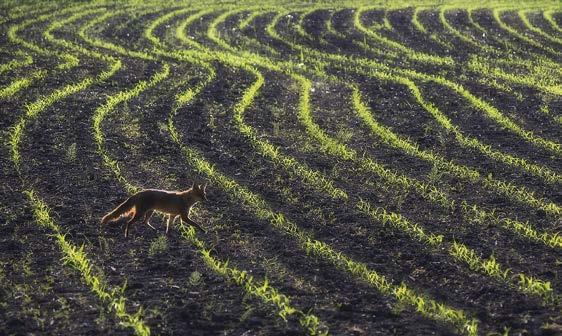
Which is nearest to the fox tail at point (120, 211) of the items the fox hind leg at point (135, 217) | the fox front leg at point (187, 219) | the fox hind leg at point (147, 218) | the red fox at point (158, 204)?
the red fox at point (158, 204)

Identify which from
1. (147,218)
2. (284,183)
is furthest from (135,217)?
(284,183)

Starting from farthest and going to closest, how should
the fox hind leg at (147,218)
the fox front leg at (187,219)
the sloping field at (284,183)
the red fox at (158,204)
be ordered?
the fox hind leg at (147,218)
the fox front leg at (187,219)
the red fox at (158,204)
the sloping field at (284,183)

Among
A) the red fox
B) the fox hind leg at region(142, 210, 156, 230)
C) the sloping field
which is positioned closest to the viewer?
the sloping field

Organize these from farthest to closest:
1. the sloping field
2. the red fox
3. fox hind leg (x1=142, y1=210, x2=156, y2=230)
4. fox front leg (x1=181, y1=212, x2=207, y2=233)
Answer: fox hind leg (x1=142, y1=210, x2=156, y2=230)
fox front leg (x1=181, y1=212, x2=207, y2=233)
the red fox
the sloping field

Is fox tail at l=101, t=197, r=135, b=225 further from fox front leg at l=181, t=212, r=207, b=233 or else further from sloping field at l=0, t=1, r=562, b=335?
fox front leg at l=181, t=212, r=207, b=233

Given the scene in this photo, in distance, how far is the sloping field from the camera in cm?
773

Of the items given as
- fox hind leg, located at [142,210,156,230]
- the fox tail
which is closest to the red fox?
the fox tail

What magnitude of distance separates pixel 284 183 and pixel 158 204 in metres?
2.64

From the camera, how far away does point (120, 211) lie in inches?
367

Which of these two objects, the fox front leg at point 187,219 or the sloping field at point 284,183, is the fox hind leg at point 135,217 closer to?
the sloping field at point 284,183

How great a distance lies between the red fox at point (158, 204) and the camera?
9.19 m

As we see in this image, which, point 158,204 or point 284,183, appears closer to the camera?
point 158,204

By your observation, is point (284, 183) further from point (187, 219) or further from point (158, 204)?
point (158, 204)

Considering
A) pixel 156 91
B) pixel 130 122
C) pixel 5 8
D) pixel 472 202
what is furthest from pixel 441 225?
pixel 5 8
